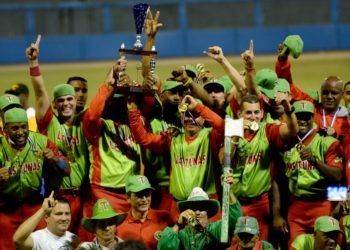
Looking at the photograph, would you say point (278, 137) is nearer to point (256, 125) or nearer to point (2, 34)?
point (256, 125)

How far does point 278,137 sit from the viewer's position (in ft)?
29.5

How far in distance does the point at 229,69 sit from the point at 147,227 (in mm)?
1771

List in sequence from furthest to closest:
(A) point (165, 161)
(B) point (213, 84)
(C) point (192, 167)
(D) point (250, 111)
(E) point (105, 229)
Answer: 1. (B) point (213, 84)
2. (A) point (165, 161)
3. (C) point (192, 167)
4. (D) point (250, 111)
5. (E) point (105, 229)

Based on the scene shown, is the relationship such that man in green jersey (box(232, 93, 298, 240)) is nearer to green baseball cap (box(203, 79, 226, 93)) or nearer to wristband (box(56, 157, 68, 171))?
green baseball cap (box(203, 79, 226, 93))

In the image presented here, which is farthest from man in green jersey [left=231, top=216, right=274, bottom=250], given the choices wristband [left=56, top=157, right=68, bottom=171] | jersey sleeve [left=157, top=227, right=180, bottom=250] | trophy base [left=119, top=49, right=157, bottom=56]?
trophy base [left=119, top=49, right=157, bottom=56]

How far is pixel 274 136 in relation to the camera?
29.7 feet

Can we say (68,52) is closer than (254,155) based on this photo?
No

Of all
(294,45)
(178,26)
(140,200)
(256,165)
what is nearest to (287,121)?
(256,165)

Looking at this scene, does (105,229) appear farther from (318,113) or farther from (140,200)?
(318,113)

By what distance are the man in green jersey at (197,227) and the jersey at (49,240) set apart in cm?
84

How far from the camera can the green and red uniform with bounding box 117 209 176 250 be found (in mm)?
8586

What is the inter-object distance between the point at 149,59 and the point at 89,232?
70.6 inches

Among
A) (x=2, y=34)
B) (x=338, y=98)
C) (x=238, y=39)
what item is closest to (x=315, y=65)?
(x=238, y=39)

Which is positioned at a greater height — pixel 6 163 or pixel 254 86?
pixel 254 86
